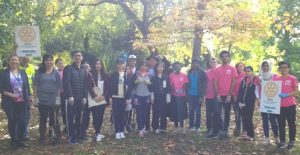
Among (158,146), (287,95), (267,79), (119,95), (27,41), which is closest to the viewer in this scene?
(287,95)

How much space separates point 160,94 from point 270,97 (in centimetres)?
266

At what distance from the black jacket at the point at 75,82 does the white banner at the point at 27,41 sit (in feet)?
3.25

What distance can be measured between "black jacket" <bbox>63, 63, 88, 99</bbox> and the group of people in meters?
0.02

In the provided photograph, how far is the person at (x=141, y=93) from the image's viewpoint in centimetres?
909

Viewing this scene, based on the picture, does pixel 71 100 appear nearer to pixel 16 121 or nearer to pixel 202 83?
pixel 16 121

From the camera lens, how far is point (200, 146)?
8297 mm

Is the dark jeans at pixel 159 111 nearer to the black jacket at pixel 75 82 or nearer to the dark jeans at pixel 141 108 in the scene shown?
the dark jeans at pixel 141 108

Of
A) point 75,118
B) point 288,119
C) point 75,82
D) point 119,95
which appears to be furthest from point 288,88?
point 75,118

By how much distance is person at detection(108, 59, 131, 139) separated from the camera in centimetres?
878

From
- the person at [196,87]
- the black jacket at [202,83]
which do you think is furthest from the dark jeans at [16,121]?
the black jacket at [202,83]

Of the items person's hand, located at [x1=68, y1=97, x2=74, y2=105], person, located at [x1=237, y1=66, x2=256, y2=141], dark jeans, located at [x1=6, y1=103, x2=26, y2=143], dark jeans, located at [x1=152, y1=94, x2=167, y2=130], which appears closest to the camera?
dark jeans, located at [x1=6, y1=103, x2=26, y2=143]

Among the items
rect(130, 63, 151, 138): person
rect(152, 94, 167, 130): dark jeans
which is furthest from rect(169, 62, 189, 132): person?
rect(130, 63, 151, 138): person

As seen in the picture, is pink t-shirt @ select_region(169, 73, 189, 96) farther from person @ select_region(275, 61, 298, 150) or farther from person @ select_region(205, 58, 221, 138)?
person @ select_region(275, 61, 298, 150)

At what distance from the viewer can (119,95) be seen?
8797mm
